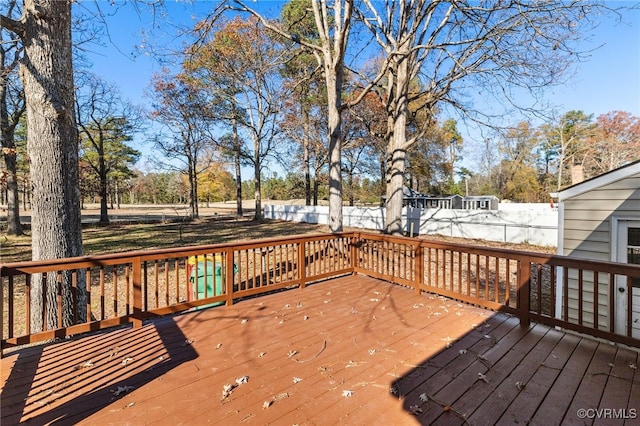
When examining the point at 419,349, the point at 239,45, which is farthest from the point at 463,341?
the point at 239,45

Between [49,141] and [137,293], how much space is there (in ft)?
6.25

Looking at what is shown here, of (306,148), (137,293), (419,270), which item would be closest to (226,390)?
(137,293)

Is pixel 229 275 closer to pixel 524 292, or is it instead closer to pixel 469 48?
pixel 524 292

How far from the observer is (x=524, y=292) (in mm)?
3061

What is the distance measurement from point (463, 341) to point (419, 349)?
1.65ft

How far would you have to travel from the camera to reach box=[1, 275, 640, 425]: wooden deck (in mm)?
1769

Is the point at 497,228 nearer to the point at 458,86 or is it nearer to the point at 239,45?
the point at 458,86

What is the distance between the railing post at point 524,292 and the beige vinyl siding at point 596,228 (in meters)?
1.09

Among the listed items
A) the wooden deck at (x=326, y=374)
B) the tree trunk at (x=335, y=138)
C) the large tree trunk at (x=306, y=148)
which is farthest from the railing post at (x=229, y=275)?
the large tree trunk at (x=306, y=148)

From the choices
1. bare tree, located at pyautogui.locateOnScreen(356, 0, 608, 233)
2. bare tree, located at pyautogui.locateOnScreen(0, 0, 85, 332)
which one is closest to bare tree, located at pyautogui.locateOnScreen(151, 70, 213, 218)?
bare tree, located at pyautogui.locateOnScreen(356, 0, 608, 233)

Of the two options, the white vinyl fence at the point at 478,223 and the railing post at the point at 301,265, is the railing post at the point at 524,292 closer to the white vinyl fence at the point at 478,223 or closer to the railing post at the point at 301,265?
the railing post at the point at 301,265

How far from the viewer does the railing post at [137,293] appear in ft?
9.83

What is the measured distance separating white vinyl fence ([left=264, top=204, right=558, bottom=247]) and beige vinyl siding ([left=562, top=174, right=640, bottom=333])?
6108mm

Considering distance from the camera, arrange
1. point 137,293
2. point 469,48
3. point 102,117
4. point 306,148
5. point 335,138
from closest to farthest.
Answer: point 137,293
point 335,138
point 469,48
point 102,117
point 306,148
